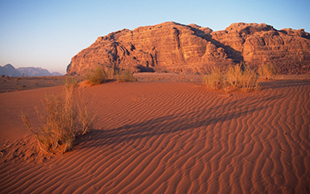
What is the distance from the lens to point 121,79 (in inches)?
504

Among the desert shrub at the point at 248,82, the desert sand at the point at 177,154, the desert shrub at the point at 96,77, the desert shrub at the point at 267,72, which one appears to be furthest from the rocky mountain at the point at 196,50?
the desert sand at the point at 177,154

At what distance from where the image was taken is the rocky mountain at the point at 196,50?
3765cm

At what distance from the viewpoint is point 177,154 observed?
3385mm

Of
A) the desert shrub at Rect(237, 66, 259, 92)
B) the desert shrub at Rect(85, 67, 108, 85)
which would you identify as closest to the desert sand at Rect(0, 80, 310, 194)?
the desert shrub at Rect(237, 66, 259, 92)

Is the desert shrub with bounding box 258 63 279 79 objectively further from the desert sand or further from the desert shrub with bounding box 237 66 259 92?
the desert sand

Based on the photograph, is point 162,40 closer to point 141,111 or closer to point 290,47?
point 290,47

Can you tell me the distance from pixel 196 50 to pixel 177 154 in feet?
133

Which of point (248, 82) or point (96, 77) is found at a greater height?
point (96, 77)

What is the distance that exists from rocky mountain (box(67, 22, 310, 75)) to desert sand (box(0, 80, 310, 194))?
104 feet

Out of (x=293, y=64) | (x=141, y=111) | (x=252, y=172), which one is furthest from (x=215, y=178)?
(x=293, y=64)

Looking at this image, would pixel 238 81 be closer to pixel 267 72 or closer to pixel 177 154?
pixel 267 72

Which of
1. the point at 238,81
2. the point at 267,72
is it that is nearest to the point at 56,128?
the point at 238,81

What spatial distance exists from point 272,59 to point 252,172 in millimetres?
42672

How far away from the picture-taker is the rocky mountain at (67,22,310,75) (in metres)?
37.7
